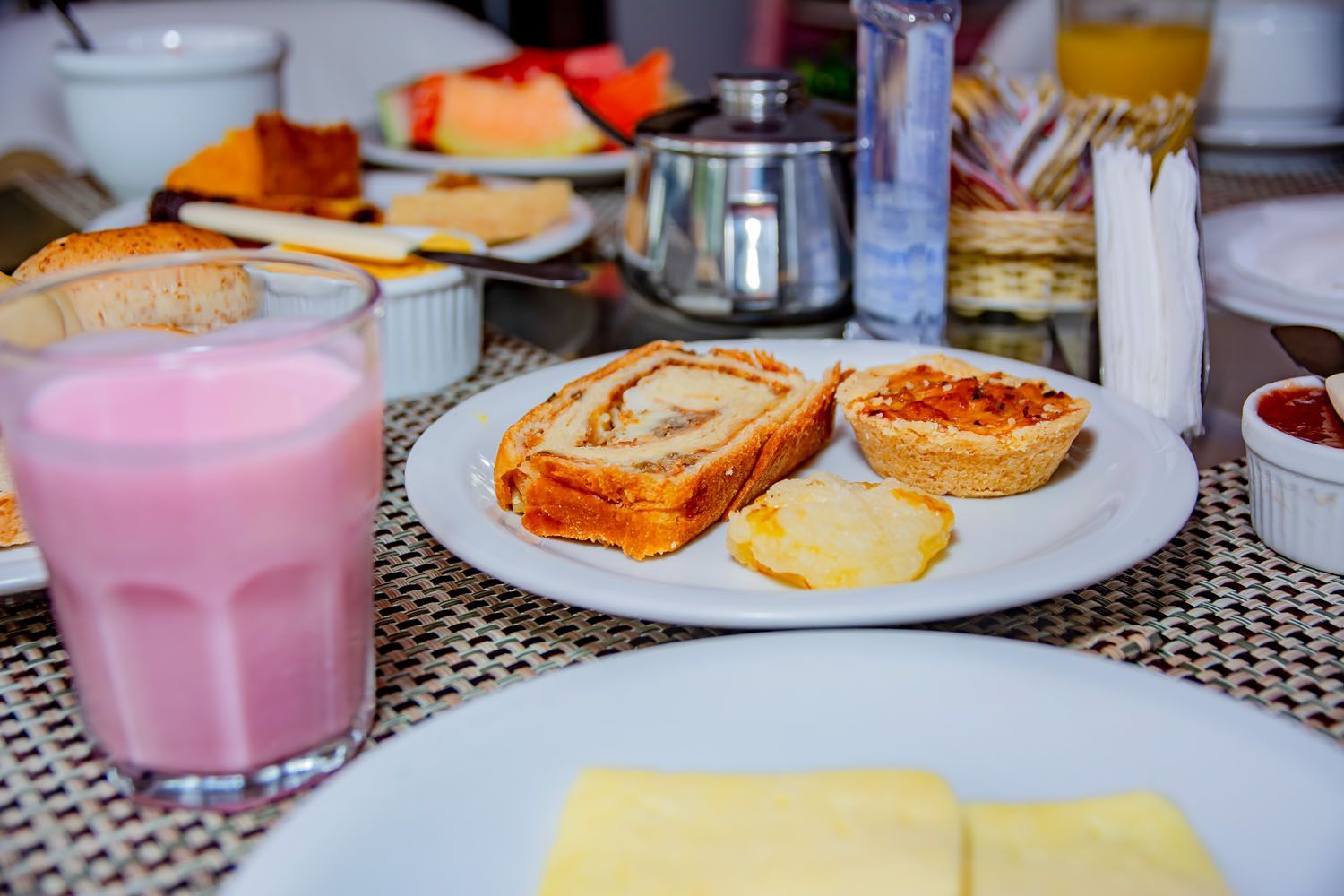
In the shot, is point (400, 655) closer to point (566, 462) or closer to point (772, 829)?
point (566, 462)

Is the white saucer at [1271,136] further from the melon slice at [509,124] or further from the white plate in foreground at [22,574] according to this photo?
the white plate in foreground at [22,574]

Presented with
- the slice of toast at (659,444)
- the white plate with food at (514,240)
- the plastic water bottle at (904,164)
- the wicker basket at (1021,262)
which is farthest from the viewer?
the white plate with food at (514,240)

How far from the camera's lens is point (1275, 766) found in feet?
1.88

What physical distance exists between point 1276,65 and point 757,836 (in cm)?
191

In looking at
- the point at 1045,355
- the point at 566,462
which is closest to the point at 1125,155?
the point at 1045,355

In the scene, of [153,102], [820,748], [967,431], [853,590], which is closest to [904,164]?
[967,431]

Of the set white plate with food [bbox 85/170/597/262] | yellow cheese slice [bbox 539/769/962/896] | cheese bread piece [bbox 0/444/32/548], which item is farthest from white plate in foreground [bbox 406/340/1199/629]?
→ white plate with food [bbox 85/170/597/262]

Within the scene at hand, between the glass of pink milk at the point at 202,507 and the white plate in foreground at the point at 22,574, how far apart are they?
0.12m

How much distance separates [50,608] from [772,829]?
541mm

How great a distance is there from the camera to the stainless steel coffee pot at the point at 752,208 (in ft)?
4.39

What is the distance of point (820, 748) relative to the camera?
2.02 feet

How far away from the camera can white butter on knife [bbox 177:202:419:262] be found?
1.22 m

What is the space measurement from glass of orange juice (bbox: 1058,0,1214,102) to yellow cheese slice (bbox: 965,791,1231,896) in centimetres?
157

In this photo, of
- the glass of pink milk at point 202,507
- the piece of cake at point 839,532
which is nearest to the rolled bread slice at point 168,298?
the glass of pink milk at point 202,507
